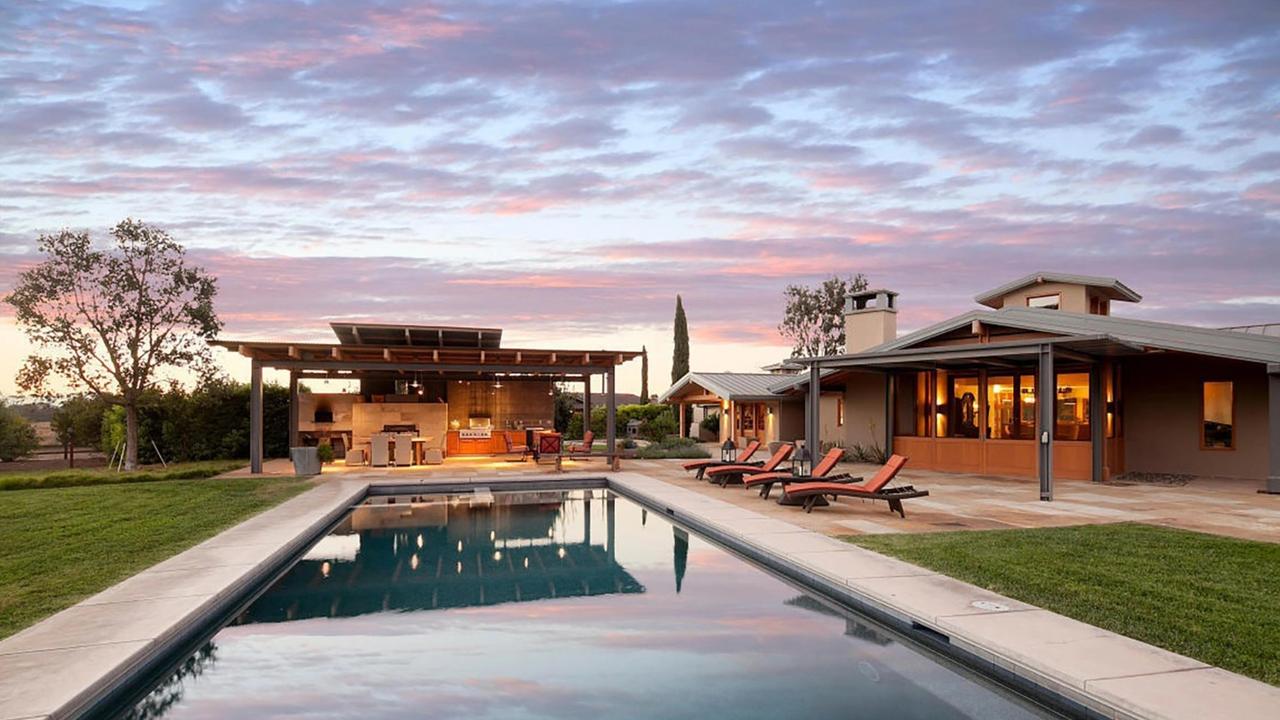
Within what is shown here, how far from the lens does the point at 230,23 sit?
45.2 ft

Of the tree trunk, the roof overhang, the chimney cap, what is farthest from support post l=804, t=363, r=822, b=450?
the tree trunk

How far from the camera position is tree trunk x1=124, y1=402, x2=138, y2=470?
21.2m

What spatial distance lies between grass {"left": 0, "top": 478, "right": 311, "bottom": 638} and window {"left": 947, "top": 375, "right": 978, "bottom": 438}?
46.7ft

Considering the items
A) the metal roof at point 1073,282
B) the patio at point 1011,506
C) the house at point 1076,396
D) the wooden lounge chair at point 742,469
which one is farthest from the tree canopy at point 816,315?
the wooden lounge chair at point 742,469

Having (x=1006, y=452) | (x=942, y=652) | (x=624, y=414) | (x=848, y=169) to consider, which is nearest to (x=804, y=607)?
(x=942, y=652)

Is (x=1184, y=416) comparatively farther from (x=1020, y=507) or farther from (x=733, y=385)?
(x=733, y=385)

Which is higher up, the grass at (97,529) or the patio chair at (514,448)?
the patio chair at (514,448)

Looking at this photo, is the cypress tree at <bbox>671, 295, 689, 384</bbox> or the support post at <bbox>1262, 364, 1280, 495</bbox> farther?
the cypress tree at <bbox>671, 295, 689, 384</bbox>

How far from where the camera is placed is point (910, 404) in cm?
2064

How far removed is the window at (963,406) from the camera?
18.8 meters

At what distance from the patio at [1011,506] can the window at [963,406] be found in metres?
1.36

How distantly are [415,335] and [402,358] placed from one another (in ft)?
6.18

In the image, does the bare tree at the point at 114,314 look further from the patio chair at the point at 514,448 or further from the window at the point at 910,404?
the window at the point at 910,404

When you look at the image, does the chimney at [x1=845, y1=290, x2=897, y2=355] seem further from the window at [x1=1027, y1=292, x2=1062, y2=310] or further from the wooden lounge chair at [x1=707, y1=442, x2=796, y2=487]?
the wooden lounge chair at [x1=707, y1=442, x2=796, y2=487]
